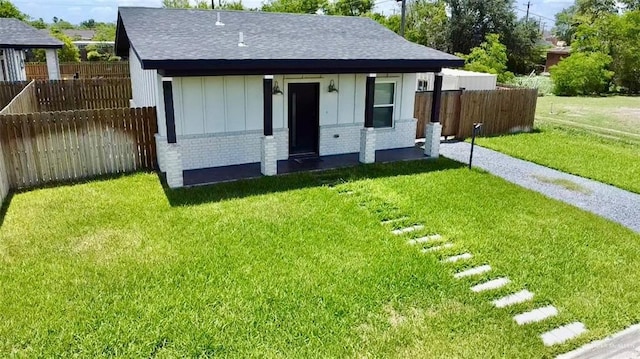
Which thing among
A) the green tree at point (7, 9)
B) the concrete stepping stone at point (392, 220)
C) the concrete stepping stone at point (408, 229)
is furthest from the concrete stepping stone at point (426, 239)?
the green tree at point (7, 9)

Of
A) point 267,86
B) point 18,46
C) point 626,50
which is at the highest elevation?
point 626,50

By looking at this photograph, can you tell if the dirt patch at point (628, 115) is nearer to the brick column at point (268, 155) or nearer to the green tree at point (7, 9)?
the brick column at point (268, 155)

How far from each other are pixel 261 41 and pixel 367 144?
3458 mm

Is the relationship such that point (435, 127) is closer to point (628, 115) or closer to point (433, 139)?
point (433, 139)

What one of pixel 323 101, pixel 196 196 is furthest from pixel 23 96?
pixel 323 101

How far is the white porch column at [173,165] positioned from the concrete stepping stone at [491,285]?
19.5 feet

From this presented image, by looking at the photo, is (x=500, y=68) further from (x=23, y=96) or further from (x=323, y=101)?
(x=23, y=96)

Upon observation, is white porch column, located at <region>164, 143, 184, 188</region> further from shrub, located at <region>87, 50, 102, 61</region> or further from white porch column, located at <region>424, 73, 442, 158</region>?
shrub, located at <region>87, 50, 102, 61</region>

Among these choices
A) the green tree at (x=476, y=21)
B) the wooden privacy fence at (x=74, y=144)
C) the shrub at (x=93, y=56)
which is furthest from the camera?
the green tree at (x=476, y=21)

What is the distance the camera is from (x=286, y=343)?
444cm

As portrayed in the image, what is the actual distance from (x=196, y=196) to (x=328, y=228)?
2.79 m

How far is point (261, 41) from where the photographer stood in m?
10.2

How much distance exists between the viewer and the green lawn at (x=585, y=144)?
10.7 metres

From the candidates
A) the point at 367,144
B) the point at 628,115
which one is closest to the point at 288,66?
the point at 367,144
